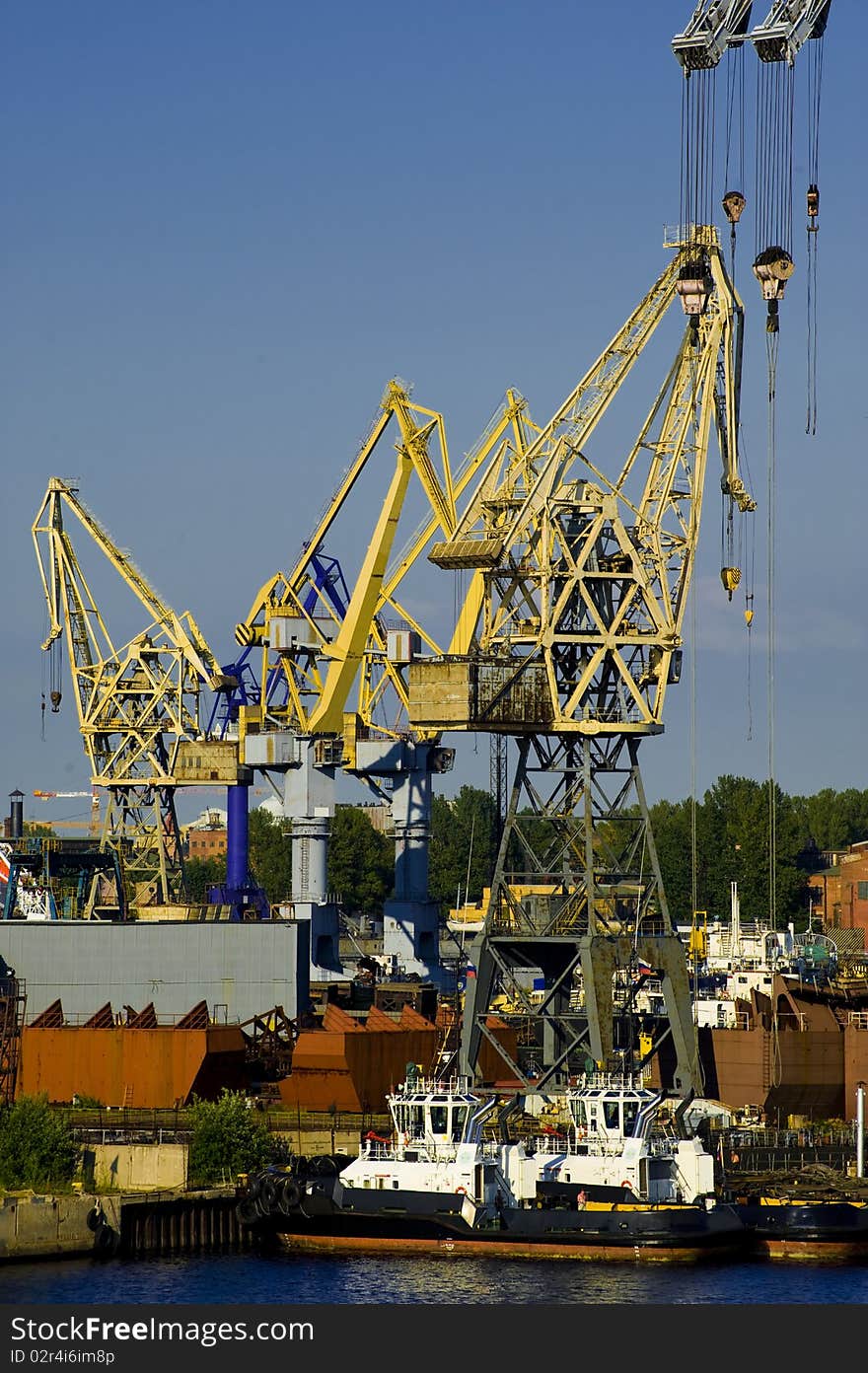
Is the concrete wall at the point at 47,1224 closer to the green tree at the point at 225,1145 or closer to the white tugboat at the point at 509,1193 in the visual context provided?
the white tugboat at the point at 509,1193

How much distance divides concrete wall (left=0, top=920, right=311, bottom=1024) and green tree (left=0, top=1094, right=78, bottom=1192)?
64.9 ft

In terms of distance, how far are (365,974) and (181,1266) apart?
48.4m

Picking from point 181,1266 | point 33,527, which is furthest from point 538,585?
point 33,527

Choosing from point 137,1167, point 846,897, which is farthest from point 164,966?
point 846,897

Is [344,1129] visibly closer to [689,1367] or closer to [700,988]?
[689,1367]

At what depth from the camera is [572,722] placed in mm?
83625

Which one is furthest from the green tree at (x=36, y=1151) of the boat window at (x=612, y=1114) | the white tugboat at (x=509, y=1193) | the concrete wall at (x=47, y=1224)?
Result: the boat window at (x=612, y=1114)

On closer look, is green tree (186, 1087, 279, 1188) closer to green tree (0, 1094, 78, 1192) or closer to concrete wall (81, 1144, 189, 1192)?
concrete wall (81, 1144, 189, 1192)

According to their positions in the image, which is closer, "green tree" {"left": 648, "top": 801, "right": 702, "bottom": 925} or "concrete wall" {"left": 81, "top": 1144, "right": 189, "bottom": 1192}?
"concrete wall" {"left": 81, "top": 1144, "right": 189, "bottom": 1192}

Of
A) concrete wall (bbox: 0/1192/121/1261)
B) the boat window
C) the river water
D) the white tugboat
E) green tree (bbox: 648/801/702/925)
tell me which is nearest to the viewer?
the river water

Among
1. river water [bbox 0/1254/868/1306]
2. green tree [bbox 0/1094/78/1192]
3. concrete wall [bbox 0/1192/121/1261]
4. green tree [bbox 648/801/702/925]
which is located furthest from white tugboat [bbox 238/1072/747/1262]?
green tree [bbox 648/801/702/925]

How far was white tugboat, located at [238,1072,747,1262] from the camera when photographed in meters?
69.4

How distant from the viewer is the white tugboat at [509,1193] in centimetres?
6944

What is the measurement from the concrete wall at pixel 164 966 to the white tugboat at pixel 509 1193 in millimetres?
23675
